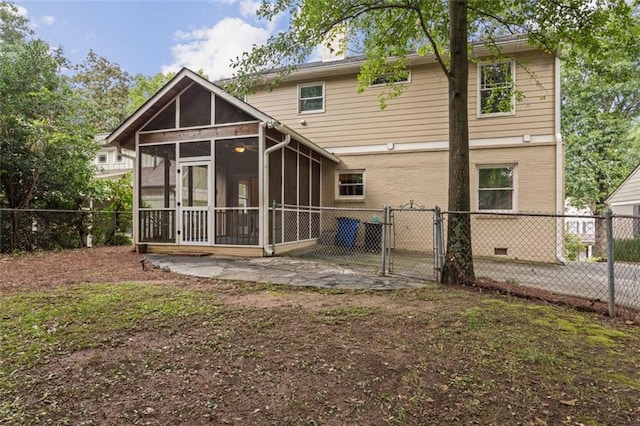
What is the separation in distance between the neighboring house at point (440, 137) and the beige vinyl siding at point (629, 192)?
411 inches

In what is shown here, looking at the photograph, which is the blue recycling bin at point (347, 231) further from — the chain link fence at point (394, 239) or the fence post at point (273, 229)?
the fence post at point (273, 229)

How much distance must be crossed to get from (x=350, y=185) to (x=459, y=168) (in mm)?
5550

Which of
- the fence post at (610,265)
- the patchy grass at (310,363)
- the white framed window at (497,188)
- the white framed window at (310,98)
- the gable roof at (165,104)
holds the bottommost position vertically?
the patchy grass at (310,363)

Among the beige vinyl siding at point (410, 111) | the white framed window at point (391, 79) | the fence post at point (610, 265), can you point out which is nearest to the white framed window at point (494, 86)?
the beige vinyl siding at point (410, 111)

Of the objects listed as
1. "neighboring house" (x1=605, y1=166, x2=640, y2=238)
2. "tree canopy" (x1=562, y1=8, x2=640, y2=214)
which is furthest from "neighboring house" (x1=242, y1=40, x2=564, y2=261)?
"tree canopy" (x1=562, y1=8, x2=640, y2=214)

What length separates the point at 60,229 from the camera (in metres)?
9.57

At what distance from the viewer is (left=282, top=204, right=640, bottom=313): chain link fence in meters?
5.89

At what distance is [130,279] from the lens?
538 cm

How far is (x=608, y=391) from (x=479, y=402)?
922mm

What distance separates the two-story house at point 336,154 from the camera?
26.2ft

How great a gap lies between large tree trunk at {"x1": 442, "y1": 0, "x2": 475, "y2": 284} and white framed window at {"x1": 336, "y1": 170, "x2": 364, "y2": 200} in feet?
17.1

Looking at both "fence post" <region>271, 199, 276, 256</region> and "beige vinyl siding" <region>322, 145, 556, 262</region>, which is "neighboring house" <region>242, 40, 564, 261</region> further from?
"fence post" <region>271, 199, 276, 256</region>

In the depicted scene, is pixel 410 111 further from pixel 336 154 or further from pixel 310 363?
pixel 310 363

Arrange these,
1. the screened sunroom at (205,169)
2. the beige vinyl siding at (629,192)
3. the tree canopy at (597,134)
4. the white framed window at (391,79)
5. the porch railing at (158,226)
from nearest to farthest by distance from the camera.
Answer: the screened sunroom at (205,169) < the porch railing at (158,226) < the white framed window at (391,79) < the beige vinyl siding at (629,192) < the tree canopy at (597,134)
